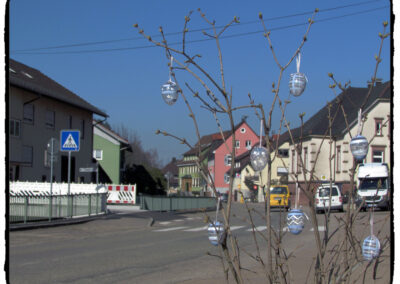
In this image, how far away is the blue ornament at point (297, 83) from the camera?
11.6ft

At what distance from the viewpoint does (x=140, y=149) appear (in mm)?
90812

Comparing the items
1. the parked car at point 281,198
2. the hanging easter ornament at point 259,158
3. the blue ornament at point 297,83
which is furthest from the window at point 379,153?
the hanging easter ornament at point 259,158

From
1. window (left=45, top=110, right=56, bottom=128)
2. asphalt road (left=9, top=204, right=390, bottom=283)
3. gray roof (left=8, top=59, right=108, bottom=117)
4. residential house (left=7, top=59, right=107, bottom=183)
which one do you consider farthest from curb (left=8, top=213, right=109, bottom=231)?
window (left=45, top=110, right=56, bottom=128)

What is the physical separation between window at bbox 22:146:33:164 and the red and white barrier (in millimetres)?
5248

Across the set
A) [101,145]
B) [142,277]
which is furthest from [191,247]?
[101,145]

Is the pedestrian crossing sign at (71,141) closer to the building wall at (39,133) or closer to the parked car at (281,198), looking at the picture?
the building wall at (39,133)

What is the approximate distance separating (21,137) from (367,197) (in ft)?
91.4

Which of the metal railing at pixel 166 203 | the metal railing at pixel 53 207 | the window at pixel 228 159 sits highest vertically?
the window at pixel 228 159

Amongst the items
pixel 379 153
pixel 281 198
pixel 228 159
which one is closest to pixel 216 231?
pixel 228 159

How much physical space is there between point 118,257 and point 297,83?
8.54 meters

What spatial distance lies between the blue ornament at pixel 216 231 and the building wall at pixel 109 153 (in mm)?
51368

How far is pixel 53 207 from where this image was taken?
20.0 m

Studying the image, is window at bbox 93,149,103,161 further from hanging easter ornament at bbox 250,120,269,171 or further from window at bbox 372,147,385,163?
hanging easter ornament at bbox 250,120,269,171
